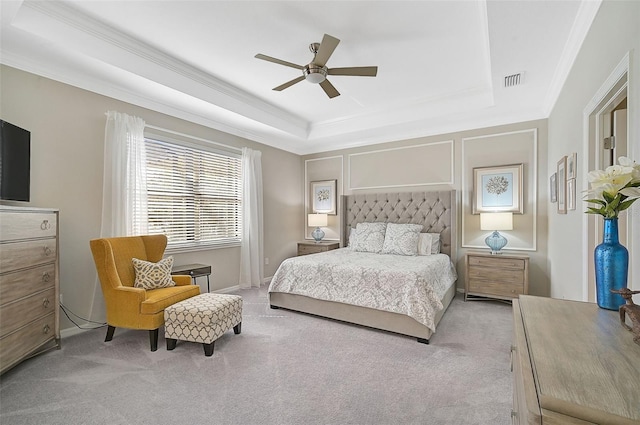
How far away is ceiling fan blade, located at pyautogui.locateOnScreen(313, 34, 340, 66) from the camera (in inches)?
92.2

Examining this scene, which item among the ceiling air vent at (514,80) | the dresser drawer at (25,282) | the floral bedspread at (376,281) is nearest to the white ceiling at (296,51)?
the ceiling air vent at (514,80)

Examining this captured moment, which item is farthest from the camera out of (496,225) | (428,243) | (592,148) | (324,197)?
(324,197)

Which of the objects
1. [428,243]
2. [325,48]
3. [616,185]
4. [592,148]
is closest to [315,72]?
[325,48]

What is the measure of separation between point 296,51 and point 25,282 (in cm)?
317

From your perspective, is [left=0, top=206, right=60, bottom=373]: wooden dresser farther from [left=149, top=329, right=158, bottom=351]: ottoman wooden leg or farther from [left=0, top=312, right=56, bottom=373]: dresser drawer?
[left=149, top=329, right=158, bottom=351]: ottoman wooden leg

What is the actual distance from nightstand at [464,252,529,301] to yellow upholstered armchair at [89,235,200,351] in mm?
3695

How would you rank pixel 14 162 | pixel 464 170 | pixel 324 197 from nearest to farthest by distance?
pixel 14 162, pixel 464 170, pixel 324 197

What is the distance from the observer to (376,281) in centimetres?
312

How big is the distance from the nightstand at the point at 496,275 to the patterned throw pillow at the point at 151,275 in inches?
154

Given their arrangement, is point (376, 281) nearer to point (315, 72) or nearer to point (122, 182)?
point (315, 72)

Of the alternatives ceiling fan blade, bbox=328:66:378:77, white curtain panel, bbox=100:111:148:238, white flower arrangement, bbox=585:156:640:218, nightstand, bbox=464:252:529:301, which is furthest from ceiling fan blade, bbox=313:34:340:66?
nightstand, bbox=464:252:529:301

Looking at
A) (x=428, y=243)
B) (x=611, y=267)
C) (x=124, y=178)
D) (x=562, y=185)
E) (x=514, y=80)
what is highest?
(x=514, y=80)

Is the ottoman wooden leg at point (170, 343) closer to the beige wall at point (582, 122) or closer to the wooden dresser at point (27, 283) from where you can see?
the wooden dresser at point (27, 283)

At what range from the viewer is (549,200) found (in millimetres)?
3814
